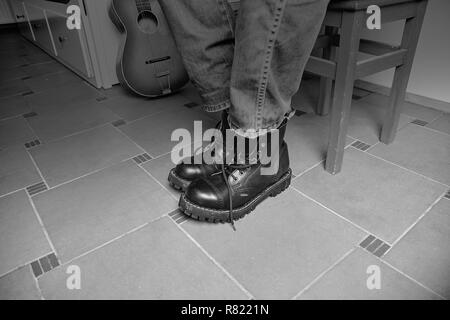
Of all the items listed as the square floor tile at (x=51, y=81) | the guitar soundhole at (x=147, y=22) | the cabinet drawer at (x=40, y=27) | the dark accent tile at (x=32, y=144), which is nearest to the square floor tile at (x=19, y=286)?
the dark accent tile at (x=32, y=144)

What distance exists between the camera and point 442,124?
48.2 inches

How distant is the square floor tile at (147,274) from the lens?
2.11 feet

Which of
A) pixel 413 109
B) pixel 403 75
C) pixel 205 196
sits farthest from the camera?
pixel 413 109

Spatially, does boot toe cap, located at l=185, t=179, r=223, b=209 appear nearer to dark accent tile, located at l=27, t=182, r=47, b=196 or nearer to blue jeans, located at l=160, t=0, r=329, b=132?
blue jeans, located at l=160, t=0, r=329, b=132

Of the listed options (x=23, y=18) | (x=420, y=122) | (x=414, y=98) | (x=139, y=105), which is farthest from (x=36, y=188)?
(x=23, y=18)

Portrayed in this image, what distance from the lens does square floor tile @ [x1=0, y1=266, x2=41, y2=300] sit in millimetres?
648

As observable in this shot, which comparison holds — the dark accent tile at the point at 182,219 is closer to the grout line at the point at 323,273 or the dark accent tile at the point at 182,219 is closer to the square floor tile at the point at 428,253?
the grout line at the point at 323,273

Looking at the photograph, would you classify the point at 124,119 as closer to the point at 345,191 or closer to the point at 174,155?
the point at 174,155

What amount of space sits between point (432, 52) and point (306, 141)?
0.68 m

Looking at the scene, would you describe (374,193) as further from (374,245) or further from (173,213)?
(173,213)

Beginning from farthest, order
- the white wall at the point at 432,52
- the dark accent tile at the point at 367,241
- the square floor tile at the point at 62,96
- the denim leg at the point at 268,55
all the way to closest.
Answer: the square floor tile at the point at 62,96
the white wall at the point at 432,52
the dark accent tile at the point at 367,241
the denim leg at the point at 268,55

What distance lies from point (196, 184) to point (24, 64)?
78.2 inches

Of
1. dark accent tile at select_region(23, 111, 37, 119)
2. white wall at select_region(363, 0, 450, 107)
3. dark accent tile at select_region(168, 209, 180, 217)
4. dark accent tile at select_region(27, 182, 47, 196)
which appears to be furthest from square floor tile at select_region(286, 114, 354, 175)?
dark accent tile at select_region(23, 111, 37, 119)

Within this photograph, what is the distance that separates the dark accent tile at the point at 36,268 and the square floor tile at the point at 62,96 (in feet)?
3.18
